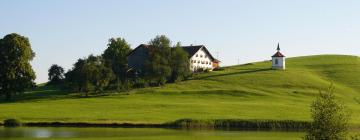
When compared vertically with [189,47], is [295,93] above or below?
below

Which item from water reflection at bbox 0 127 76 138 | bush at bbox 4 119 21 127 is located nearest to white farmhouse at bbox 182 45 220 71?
bush at bbox 4 119 21 127

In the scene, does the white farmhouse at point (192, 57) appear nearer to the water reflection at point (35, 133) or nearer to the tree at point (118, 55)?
the tree at point (118, 55)

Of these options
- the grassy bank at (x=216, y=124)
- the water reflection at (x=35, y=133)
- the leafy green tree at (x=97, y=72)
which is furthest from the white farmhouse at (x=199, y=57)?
the water reflection at (x=35, y=133)

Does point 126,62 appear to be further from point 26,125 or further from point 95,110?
point 26,125

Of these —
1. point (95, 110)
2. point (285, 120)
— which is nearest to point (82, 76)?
point (95, 110)

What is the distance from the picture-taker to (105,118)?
253ft

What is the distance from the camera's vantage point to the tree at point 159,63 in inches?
4948

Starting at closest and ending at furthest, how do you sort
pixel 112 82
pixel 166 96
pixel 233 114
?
pixel 233 114
pixel 166 96
pixel 112 82

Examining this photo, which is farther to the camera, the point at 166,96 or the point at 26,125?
the point at 166,96

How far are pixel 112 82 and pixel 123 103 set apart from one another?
40.7 metres

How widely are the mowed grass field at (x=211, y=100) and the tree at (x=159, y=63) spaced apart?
272 cm

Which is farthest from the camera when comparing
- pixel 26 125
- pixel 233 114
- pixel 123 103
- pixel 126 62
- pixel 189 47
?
pixel 189 47

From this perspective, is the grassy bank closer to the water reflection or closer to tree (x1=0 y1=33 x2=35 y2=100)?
the water reflection

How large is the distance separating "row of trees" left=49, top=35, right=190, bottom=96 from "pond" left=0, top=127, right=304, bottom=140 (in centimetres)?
4828
